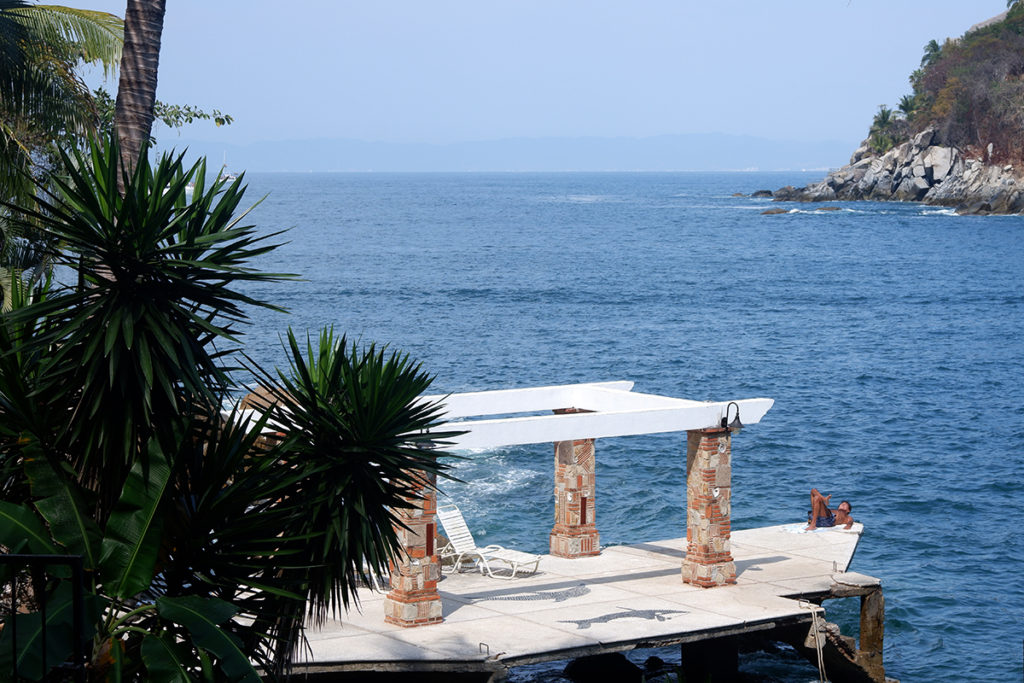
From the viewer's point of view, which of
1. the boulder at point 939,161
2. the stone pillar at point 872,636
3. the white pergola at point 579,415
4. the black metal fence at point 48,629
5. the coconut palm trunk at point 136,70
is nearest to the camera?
the black metal fence at point 48,629

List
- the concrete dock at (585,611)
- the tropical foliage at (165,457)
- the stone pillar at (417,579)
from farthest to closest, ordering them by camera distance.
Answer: the stone pillar at (417,579) → the concrete dock at (585,611) → the tropical foliage at (165,457)

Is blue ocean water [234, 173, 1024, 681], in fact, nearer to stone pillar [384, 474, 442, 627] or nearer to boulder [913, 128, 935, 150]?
stone pillar [384, 474, 442, 627]

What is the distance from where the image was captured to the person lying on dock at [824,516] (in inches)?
880

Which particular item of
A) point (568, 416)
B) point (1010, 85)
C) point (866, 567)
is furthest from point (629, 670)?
point (1010, 85)

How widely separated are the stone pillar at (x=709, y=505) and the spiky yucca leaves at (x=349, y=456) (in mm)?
8993

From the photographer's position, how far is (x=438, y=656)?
49.5 feet

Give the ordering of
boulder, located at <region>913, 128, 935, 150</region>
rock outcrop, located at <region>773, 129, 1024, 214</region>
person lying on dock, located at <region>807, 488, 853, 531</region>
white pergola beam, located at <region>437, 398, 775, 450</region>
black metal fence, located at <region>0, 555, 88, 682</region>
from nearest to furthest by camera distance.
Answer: black metal fence, located at <region>0, 555, 88, 682</region> < white pergola beam, located at <region>437, 398, 775, 450</region> < person lying on dock, located at <region>807, 488, 853, 531</region> < rock outcrop, located at <region>773, 129, 1024, 214</region> < boulder, located at <region>913, 128, 935, 150</region>

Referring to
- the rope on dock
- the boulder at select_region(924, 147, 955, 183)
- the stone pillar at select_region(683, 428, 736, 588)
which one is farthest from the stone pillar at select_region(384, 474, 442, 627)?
the boulder at select_region(924, 147, 955, 183)

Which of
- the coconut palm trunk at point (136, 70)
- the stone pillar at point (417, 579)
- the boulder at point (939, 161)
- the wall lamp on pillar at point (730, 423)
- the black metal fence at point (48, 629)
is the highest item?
the boulder at point (939, 161)

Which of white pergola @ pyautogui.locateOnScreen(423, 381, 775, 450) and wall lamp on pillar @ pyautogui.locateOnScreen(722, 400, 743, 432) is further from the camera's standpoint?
wall lamp on pillar @ pyautogui.locateOnScreen(722, 400, 743, 432)

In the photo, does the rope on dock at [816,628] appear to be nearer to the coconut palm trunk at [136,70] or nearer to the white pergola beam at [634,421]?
the white pergola beam at [634,421]

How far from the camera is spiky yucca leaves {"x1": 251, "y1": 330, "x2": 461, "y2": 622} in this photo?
9516mm

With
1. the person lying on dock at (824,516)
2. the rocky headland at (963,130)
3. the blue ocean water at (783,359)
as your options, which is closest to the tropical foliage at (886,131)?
the rocky headland at (963,130)

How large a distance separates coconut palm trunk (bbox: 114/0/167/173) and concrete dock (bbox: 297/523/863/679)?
5.91m
